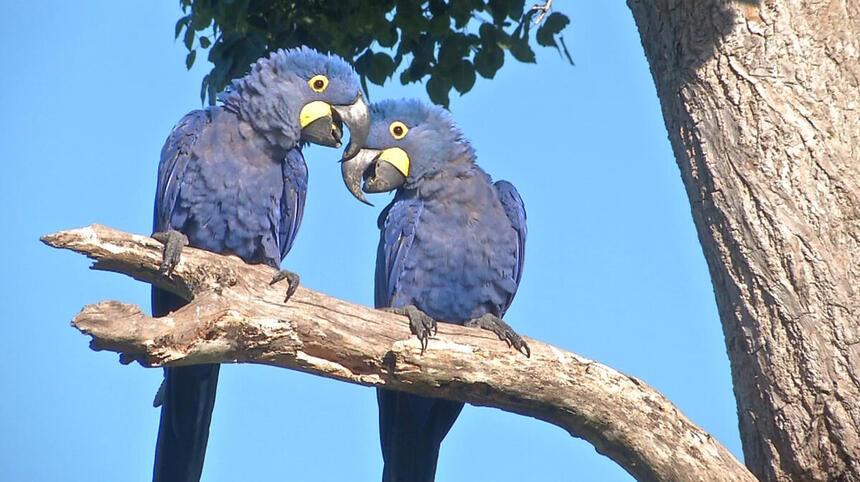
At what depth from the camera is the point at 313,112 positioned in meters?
4.86

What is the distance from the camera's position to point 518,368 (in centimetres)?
372

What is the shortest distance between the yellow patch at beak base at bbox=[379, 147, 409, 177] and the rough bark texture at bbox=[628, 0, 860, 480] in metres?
1.58

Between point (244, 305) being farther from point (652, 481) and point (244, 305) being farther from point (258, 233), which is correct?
point (652, 481)

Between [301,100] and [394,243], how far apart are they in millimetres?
904

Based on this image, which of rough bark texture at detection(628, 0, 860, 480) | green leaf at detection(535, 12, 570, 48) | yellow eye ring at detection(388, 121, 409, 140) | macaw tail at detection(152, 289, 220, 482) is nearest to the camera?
rough bark texture at detection(628, 0, 860, 480)

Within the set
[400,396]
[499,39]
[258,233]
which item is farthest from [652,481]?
[499,39]

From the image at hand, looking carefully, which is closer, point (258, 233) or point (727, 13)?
point (727, 13)

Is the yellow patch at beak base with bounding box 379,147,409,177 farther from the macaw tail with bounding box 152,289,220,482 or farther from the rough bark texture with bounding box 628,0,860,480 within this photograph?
the rough bark texture with bounding box 628,0,860,480

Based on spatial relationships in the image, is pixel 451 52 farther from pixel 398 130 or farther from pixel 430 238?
pixel 430 238

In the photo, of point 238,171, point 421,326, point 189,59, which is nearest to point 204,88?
point 189,59

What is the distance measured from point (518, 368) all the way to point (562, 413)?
A: 26cm

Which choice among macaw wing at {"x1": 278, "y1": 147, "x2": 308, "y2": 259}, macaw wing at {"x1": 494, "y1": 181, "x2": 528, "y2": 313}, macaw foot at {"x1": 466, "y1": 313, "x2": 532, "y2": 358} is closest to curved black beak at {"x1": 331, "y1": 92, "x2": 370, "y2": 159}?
macaw wing at {"x1": 278, "y1": 147, "x2": 308, "y2": 259}

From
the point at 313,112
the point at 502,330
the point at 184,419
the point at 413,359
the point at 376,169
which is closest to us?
the point at 413,359

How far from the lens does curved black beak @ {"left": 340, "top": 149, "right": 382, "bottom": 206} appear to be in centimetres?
493
